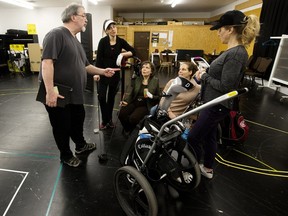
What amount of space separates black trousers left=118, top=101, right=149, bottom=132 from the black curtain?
14.8 feet

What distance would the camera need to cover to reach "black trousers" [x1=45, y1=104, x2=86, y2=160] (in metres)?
1.66

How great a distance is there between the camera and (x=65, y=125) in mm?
1738

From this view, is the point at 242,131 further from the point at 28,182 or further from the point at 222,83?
the point at 28,182

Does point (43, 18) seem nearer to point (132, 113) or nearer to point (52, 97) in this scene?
point (132, 113)

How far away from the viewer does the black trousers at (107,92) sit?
97.3 inches

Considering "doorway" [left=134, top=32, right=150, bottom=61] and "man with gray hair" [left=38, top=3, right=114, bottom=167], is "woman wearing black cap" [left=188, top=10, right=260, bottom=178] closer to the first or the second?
"man with gray hair" [left=38, top=3, right=114, bottom=167]

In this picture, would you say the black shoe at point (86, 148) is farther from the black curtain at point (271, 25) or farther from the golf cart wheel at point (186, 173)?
the black curtain at point (271, 25)

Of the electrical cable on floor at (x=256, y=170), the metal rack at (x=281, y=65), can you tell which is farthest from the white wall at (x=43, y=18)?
the electrical cable on floor at (x=256, y=170)

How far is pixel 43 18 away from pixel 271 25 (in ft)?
32.0

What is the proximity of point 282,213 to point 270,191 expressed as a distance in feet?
0.79

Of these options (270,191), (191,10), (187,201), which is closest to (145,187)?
(187,201)

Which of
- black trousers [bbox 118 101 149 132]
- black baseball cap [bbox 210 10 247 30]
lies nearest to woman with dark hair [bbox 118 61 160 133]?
black trousers [bbox 118 101 149 132]

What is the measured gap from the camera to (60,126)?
1.72 m

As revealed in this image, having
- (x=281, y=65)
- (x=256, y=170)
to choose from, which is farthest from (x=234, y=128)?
(x=281, y=65)
